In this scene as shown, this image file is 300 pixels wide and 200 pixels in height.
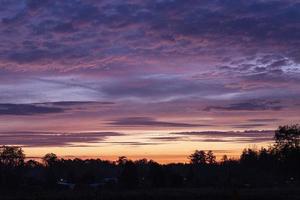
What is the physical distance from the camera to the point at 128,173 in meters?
79.7

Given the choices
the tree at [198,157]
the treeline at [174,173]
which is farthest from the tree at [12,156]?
the tree at [198,157]

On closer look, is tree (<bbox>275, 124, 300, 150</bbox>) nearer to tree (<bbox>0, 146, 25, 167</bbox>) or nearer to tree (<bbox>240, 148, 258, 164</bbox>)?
tree (<bbox>240, 148, 258, 164</bbox>)

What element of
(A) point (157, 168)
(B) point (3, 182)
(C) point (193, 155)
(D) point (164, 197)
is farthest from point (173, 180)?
(C) point (193, 155)

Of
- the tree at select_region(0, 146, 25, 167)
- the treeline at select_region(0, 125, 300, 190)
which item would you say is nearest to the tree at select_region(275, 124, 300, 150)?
the treeline at select_region(0, 125, 300, 190)

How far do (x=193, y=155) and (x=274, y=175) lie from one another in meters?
66.0

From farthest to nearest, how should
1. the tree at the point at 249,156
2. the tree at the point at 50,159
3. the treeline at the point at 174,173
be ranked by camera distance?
the tree at the point at 50,159 → the tree at the point at 249,156 → the treeline at the point at 174,173

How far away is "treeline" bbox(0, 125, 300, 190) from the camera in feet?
257

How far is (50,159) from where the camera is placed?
157500 mm

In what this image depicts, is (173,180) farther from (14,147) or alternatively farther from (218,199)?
(14,147)

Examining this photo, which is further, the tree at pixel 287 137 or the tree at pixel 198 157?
the tree at pixel 198 157

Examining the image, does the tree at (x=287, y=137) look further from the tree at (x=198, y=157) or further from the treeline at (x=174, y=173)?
the tree at (x=198, y=157)

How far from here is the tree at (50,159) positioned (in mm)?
154700

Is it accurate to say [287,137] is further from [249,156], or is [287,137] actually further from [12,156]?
[12,156]

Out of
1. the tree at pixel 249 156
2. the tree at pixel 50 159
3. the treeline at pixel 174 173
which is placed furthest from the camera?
the tree at pixel 50 159
